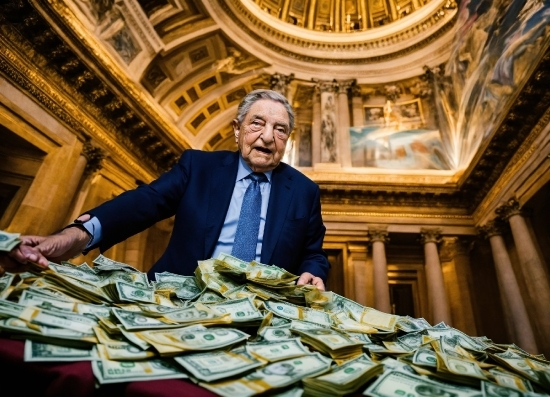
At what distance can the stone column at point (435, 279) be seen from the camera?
32.9 feet

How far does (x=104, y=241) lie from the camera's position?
64.6 inches

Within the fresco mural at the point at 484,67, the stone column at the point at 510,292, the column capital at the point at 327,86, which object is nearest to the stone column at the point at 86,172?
the column capital at the point at 327,86

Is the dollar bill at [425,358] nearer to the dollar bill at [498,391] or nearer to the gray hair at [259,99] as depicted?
the dollar bill at [498,391]

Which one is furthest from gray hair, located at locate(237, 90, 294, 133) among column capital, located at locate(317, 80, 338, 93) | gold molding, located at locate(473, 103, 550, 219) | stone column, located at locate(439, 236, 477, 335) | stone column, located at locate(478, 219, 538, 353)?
column capital, located at locate(317, 80, 338, 93)

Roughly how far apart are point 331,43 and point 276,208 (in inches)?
630

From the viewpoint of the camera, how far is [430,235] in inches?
452

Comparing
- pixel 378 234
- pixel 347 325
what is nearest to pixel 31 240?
pixel 347 325

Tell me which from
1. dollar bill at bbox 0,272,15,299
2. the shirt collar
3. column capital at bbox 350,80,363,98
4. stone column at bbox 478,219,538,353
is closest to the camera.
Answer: dollar bill at bbox 0,272,15,299

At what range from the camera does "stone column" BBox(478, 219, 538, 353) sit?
8409 millimetres

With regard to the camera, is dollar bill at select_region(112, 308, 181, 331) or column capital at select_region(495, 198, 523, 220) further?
column capital at select_region(495, 198, 523, 220)

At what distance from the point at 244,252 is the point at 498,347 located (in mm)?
1417

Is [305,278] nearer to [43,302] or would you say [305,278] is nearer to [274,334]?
[274,334]

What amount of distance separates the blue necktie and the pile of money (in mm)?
550

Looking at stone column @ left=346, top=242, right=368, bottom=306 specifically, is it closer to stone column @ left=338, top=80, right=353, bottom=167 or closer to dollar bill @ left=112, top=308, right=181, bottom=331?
stone column @ left=338, top=80, right=353, bottom=167
